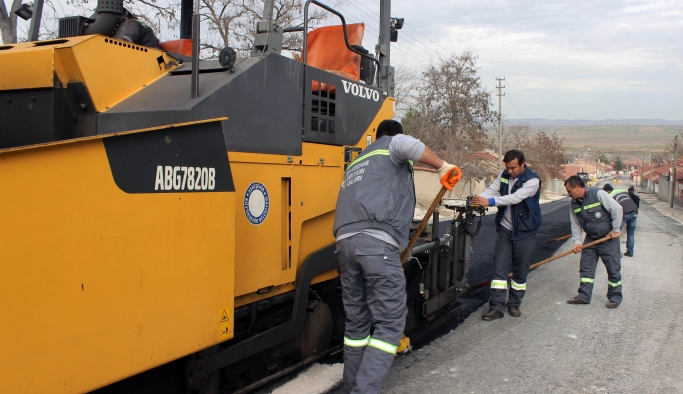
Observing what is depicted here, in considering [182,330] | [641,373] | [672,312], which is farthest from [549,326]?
[182,330]

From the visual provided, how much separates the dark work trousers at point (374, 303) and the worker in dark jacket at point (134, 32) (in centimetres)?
193

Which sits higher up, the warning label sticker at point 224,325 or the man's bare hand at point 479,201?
the man's bare hand at point 479,201

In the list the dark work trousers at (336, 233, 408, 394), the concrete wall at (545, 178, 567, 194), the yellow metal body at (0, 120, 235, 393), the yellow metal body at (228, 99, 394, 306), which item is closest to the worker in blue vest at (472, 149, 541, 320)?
the yellow metal body at (228, 99, 394, 306)

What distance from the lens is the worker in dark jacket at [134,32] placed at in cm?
360

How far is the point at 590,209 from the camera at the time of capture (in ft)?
20.6

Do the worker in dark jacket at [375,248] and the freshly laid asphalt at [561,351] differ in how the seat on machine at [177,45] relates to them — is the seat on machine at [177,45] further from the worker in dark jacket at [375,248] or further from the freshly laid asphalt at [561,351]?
the freshly laid asphalt at [561,351]

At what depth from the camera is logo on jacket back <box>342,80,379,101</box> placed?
155 inches

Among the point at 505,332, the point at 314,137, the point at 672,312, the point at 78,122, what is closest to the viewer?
the point at 78,122

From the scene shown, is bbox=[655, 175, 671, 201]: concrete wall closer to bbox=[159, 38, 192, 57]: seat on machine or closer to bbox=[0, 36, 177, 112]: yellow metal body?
bbox=[159, 38, 192, 57]: seat on machine

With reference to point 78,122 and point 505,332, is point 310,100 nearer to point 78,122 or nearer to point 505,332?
point 78,122

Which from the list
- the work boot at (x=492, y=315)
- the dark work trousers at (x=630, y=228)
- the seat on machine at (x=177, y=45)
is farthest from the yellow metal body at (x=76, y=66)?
the dark work trousers at (x=630, y=228)

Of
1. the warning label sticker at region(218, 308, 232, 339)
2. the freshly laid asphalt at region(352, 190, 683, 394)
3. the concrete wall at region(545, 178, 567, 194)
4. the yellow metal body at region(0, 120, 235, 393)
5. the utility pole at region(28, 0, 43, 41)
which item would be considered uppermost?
the utility pole at region(28, 0, 43, 41)

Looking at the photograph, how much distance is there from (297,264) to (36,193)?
6.15ft

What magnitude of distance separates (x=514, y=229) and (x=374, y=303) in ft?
9.26
